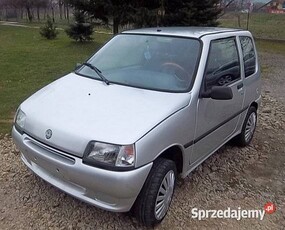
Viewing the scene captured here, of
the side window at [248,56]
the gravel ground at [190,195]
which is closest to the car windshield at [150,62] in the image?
the side window at [248,56]

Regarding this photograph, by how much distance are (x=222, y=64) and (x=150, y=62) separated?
81 centimetres

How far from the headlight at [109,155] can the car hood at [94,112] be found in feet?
0.14

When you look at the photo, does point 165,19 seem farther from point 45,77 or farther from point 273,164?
point 273,164

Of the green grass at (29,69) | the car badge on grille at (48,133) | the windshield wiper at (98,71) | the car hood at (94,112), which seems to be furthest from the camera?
the green grass at (29,69)

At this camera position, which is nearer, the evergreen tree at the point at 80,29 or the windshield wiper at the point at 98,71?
the windshield wiper at the point at 98,71

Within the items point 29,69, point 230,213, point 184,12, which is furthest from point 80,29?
point 230,213

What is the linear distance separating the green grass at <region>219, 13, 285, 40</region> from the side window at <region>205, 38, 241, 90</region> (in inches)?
706

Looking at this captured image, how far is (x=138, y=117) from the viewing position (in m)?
2.49

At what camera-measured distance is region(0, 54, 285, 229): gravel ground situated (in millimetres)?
2773

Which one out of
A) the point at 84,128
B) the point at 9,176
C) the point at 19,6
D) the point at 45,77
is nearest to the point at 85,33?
the point at 45,77

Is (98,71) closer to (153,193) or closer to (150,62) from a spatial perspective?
(150,62)

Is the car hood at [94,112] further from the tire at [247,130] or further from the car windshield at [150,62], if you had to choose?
the tire at [247,130]

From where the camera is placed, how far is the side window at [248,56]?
12.9ft

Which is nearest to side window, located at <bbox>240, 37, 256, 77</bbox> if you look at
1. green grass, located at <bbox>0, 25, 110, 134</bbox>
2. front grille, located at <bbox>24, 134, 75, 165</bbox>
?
front grille, located at <bbox>24, 134, 75, 165</bbox>
